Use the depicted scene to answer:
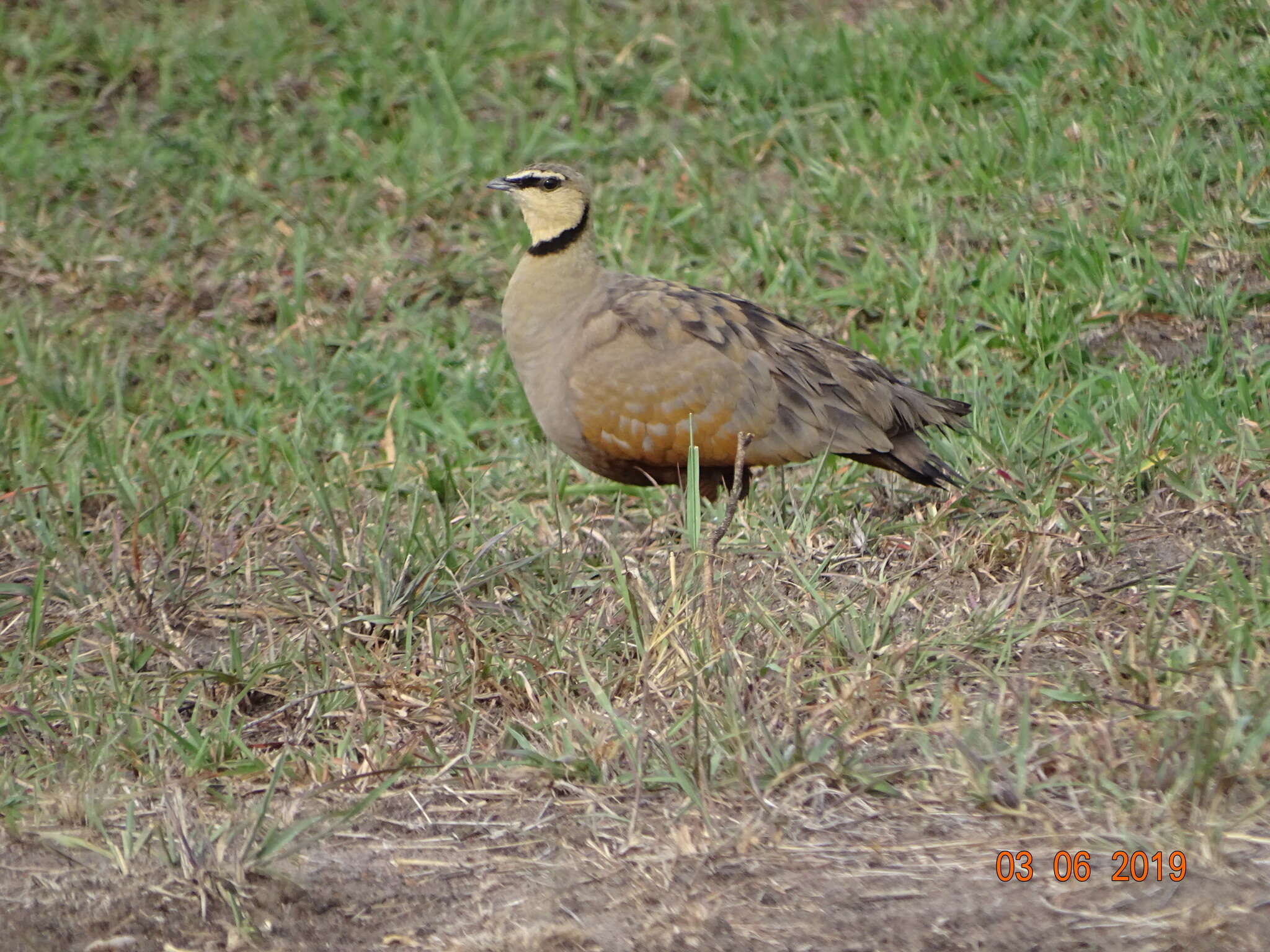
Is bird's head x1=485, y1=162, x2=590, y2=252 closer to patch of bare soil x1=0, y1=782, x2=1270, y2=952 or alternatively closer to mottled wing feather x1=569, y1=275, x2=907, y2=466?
mottled wing feather x1=569, y1=275, x2=907, y2=466

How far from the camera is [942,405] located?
4938 millimetres

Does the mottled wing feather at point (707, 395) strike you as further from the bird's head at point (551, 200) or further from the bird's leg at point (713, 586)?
the bird's leg at point (713, 586)

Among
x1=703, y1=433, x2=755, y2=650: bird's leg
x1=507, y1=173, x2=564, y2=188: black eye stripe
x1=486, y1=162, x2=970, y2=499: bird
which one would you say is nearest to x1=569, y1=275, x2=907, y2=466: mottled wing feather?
x1=486, y1=162, x2=970, y2=499: bird

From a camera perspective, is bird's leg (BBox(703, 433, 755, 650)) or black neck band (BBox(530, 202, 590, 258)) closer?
bird's leg (BBox(703, 433, 755, 650))

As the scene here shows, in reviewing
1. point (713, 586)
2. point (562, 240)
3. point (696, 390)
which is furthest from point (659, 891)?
point (562, 240)

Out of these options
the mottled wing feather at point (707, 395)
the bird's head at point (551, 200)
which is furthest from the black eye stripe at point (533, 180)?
the mottled wing feather at point (707, 395)

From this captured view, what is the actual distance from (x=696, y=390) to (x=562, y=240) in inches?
33.2

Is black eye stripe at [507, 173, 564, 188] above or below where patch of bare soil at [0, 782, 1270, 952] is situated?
above

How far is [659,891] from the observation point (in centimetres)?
293

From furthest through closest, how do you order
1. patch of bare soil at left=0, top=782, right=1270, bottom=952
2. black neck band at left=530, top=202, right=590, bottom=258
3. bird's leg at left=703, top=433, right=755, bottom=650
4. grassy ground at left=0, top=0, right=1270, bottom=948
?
black neck band at left=530, top=202, right=590, bottom=258
bird's leg at left=703, top=433, right=755, bottom=650
grassy ground at left=0, top=0, right=1270, bottom=948
patch of bare soil at left=0, top=782, right=1270, bottom=952

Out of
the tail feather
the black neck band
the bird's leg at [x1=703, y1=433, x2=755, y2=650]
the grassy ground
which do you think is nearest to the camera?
the grassy ground

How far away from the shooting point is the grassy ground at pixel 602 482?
3.30 m

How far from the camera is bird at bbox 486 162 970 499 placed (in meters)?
4.80

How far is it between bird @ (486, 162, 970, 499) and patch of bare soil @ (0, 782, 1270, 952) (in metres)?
1.76
